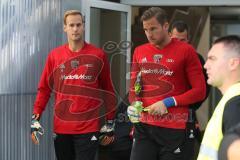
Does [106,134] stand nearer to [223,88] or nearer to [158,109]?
[158,109]

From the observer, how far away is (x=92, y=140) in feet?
15.2

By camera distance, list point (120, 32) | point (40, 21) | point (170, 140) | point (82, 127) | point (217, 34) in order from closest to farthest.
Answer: point (170, 140) < point (82, 127) < point (40, 21) < point (120, 32) < point (217, 34)

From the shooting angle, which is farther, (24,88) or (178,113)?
(24,88)

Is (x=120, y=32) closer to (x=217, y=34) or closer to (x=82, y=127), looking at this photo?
(x=82, y=127)

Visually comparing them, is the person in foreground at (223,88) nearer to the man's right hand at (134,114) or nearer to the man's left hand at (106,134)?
the man's right hand at (134,114)

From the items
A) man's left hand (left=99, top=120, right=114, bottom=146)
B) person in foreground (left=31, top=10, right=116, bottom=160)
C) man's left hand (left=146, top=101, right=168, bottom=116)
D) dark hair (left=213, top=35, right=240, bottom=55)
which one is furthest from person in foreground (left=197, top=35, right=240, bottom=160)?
man's left hand (left=99, top=120, right=114, bottom=146)

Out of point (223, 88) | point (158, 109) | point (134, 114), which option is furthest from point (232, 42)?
point (134, 114)

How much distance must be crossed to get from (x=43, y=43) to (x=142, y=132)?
5.80 feet

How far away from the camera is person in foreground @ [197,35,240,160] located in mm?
2299

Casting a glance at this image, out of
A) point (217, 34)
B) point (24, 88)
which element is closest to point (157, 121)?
point (24, 88)

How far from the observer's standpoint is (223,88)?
2521 mm

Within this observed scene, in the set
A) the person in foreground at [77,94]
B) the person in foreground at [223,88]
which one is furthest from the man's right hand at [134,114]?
the person in foreground at [223,88]

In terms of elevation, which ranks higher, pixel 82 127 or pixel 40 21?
pixel 40 21

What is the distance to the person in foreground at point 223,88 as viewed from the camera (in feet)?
7.54
